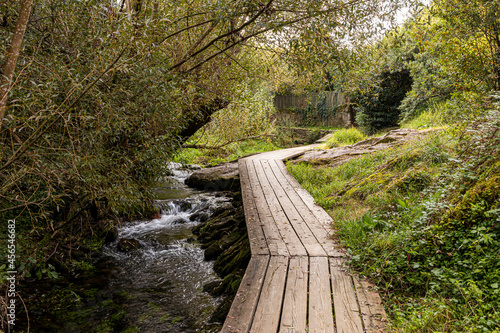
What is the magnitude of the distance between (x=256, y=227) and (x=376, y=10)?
331 centimetres

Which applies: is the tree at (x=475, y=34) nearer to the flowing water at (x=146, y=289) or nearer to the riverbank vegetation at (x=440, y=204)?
the riverbank vegetation at (x=440, y=204)

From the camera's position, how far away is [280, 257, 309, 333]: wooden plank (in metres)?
2.28

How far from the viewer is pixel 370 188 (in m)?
5.19

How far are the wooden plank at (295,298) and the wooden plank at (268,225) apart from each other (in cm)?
29

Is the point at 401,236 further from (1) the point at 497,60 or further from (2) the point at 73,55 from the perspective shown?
(1) the point at 497,60

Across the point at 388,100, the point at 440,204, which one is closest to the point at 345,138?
the point at 388,100

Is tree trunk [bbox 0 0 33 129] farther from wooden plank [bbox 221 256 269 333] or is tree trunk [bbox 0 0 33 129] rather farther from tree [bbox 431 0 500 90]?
tree [bbox 431 0 500 90]

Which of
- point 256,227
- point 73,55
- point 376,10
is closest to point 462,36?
point 376,10

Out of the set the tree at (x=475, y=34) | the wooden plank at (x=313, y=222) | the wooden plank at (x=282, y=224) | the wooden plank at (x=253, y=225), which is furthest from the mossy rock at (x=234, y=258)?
the tree at (x=475, y=34)

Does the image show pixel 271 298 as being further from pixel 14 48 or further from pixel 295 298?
pixel 14 48

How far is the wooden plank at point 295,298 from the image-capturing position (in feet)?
7.49

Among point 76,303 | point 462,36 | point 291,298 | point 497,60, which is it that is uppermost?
point 462,36

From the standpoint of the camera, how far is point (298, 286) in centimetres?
280

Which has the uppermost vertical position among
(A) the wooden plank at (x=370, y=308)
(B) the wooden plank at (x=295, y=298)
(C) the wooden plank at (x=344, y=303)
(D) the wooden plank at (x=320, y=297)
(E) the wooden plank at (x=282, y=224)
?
(E) the wooden plank at (x=282, y=224)
